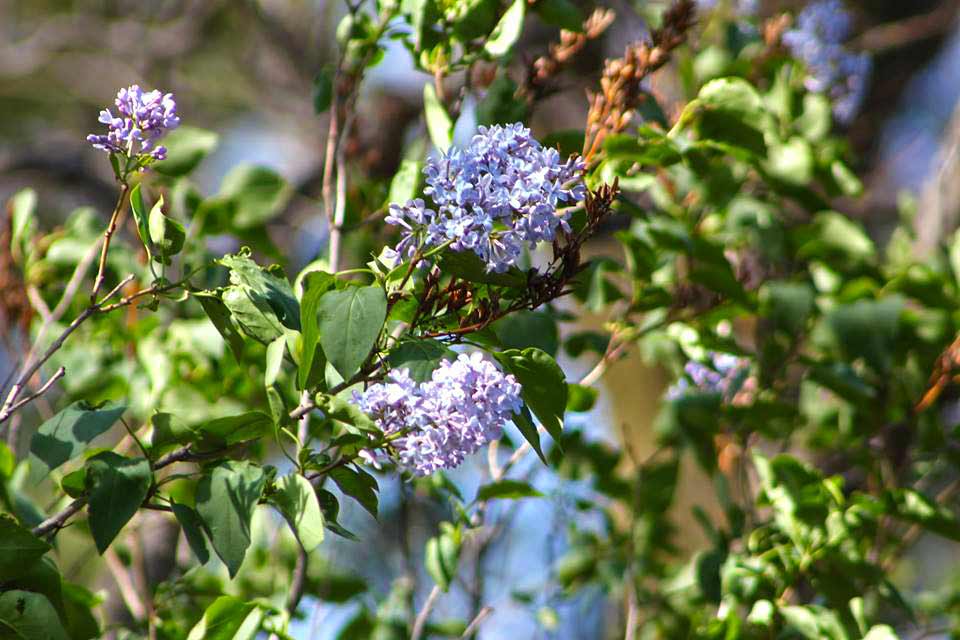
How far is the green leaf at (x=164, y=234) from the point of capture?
2.75ft

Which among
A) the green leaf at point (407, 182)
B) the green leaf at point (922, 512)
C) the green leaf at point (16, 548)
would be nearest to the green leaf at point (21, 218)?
the green leaf at point (407, 182)

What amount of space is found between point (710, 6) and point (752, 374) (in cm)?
93

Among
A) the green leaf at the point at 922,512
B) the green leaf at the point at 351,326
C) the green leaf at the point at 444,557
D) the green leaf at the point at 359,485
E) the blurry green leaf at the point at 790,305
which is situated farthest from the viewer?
the blurry green leaf at the point at 790,305

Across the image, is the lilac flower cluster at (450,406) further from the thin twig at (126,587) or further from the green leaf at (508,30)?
the thin twig at (126,587)

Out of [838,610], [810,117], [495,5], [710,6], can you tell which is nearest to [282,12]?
[710,6]

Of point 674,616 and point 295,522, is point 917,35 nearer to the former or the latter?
point 674,616

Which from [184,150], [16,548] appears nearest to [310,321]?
[16,548]

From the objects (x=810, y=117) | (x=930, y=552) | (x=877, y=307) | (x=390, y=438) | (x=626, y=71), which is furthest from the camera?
(x=930, y=552)

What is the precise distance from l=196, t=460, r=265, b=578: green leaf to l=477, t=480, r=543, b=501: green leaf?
1.42 ft

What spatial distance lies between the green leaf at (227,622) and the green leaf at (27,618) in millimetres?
141

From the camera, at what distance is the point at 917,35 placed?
264 cm

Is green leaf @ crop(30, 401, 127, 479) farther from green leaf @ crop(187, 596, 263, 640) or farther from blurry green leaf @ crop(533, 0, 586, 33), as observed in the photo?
blurry green leaf @ crop(533, 0, 586, 33)

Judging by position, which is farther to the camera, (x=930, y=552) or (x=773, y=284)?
(x=930, y=552)

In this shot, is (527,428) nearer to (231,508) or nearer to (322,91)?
(231,508)
